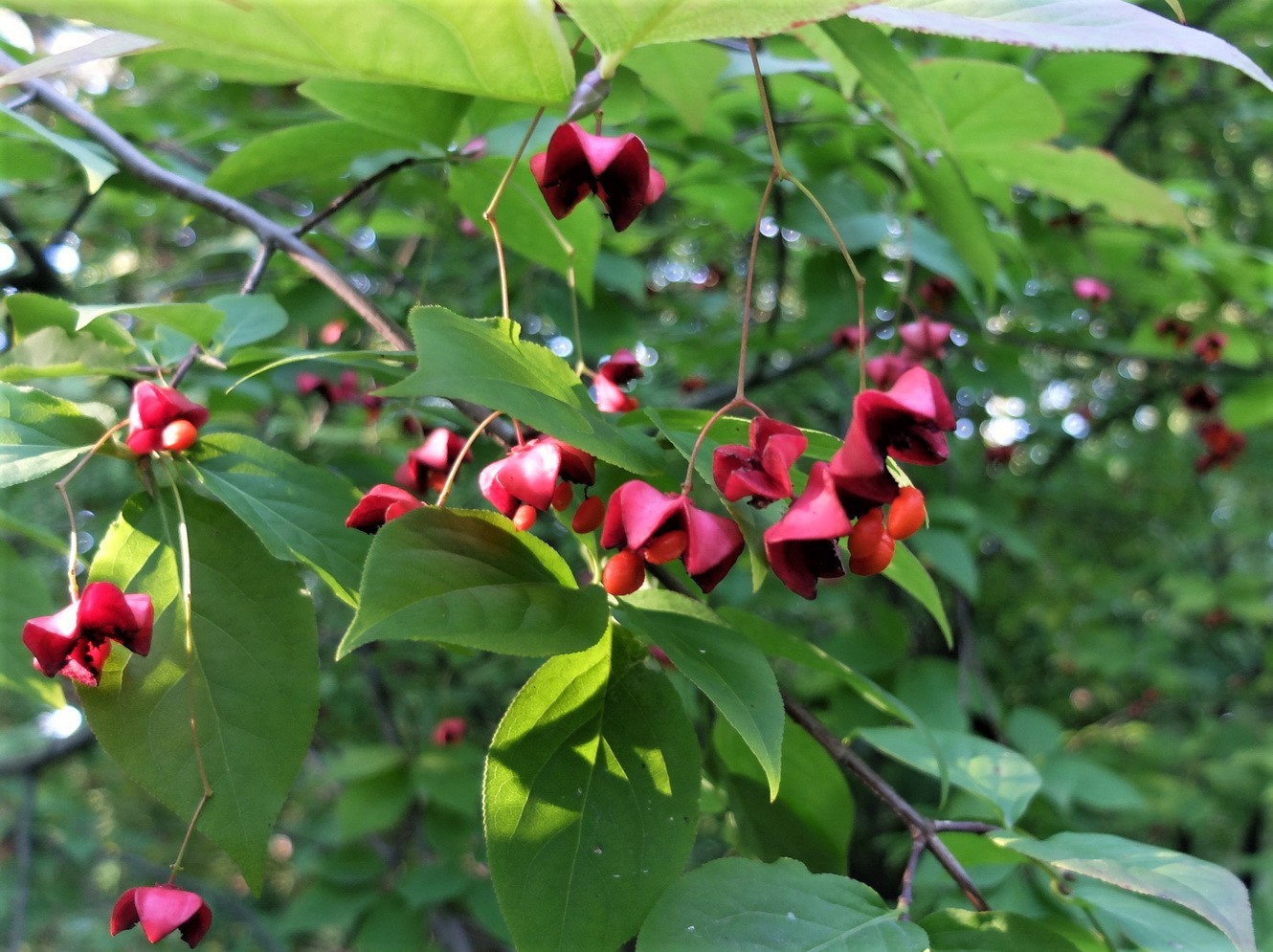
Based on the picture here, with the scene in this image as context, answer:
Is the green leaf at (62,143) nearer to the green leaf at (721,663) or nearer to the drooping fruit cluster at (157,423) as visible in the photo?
the drooping fruit cluster at (157,423)

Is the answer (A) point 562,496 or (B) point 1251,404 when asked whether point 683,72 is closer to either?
(A) point 562,496

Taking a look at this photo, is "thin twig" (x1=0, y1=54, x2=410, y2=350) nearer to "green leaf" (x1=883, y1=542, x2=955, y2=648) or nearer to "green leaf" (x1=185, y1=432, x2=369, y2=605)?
"green leaf" (x1=185, y1=432, x2=369, y2=605)

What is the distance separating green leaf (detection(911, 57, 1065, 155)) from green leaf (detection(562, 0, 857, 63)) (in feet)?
3.33

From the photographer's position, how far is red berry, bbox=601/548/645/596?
77cm

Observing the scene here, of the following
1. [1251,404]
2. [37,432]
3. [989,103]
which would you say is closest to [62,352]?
[37,432]

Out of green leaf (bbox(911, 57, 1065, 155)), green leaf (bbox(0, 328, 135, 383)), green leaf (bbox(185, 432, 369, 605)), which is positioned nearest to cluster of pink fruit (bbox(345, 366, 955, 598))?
green leaf (bbox(185, 432, 369, 605))

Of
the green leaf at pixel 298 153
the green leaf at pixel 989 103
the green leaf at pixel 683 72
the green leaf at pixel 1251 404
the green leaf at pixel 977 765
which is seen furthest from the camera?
the green leaf at pixel 1251 404

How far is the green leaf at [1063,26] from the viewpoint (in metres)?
0.59

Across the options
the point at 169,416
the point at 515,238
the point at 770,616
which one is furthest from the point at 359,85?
the point at 770,616

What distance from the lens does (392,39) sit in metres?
0.68

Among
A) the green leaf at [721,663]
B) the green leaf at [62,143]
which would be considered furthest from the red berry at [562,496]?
the green leaf at [62,143]

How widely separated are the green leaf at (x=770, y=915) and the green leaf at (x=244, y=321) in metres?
0.84

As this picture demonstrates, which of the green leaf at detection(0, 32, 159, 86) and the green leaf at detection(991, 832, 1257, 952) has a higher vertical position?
the green leaf at detection(0, 32, 159, 86)

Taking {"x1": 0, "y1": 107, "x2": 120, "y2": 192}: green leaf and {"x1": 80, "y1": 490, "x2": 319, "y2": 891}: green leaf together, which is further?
{"x1": 0, "y1": 107, "x2": 120, "y2": 192}: green leaf
